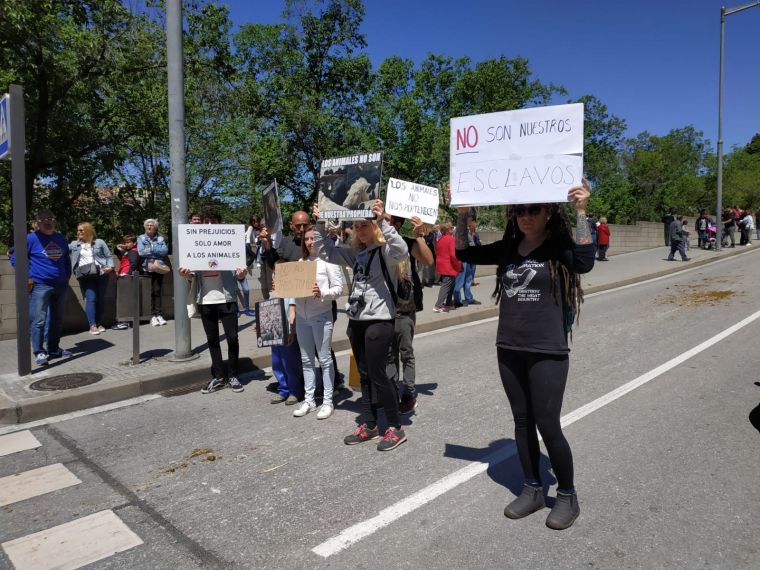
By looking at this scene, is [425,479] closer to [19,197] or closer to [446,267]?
[19,197]

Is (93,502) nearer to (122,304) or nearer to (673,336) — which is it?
(122,304)

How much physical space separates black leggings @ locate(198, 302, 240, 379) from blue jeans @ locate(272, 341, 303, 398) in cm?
62

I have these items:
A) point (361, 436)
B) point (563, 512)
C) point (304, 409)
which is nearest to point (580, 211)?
point (563, 512)

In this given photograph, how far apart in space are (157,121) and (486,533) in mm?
16206

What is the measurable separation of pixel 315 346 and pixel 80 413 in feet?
8.32

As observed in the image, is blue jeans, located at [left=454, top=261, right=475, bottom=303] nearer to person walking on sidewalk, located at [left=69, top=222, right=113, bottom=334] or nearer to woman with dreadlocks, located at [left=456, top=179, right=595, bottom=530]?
person walking on sidewalk, located at [left=69, top=222, right=113, bottom=334]

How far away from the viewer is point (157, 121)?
16203 millimetres

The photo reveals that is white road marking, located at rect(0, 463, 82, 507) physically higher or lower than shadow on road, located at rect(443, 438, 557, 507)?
lower

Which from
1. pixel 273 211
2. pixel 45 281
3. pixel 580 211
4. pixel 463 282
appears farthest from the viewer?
pixel 463 282

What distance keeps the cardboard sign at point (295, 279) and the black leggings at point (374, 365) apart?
2.60 feet

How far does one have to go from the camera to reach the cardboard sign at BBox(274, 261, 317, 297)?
511 centimetres

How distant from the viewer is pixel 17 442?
190 inches

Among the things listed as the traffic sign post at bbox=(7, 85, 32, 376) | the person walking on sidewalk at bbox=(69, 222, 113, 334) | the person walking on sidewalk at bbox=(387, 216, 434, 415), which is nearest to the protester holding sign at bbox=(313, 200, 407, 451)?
the person walking on sidewalk at bbox=(387, 216, 434, 415)

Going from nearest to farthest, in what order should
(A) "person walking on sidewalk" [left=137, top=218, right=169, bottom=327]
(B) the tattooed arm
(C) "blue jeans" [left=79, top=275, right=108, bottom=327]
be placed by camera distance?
(B) the tattooed arm, (C) "blue jeans" [left=79, top=275, right=108, bottom=327], (A) "person walking on sidewalk" [left=137, top=218, right=169, bottom=327]
